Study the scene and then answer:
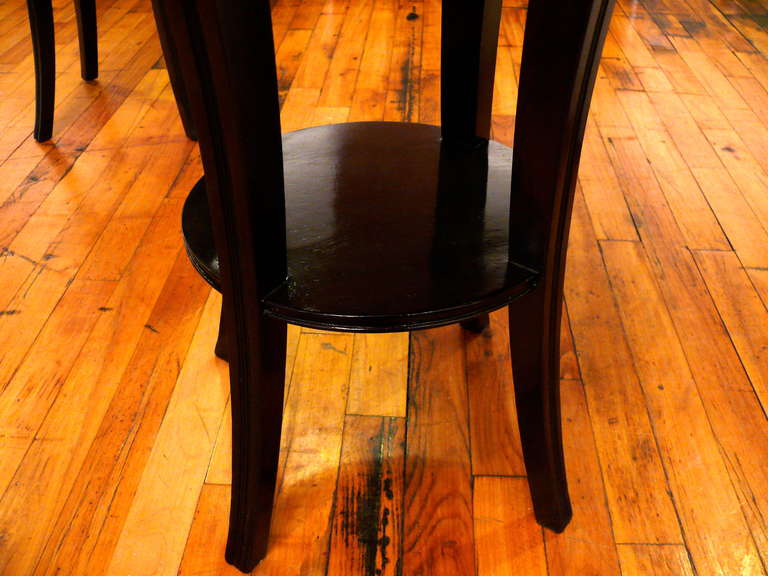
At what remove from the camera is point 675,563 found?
924mm

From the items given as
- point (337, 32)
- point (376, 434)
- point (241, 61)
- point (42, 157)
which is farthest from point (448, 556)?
point (337, 32)

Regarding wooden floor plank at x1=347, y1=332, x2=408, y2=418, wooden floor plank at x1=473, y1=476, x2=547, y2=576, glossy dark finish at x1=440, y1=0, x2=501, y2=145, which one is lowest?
wooden floor plank at x1=347, y1=332, x2=408, y2=418

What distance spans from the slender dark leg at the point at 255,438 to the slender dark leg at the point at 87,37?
1.60 metres

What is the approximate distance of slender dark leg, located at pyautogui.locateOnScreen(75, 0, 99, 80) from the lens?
1.99m

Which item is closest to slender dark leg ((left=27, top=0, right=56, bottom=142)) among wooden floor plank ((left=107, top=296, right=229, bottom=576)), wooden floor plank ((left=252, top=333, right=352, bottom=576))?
wooden floor plank ((left=107, top=296, right=229, bottom=576))

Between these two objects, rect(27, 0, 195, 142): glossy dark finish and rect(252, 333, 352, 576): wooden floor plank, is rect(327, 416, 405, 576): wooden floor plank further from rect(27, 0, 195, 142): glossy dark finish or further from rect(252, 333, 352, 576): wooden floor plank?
rect(27, 0, 195, 142): glossy dark finish

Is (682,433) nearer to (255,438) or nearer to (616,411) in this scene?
(616,411)

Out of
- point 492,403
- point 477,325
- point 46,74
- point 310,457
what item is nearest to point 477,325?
point 477,325

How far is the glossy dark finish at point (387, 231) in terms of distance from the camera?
0.73 metres

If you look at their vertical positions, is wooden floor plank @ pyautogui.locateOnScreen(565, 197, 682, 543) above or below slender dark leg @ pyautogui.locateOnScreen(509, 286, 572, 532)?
below

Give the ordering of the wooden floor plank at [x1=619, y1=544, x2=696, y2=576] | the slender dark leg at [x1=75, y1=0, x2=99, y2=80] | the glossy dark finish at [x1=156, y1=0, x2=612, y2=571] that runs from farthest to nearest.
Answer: the slender dark leg at [x1=75, y1=0, x2=99, y2=80] < the wooden floor plank at [x1=619, y1=544, x2=696, y2=576] < the glossy dark finish at [x1=156, y1=0, x2=612, y2=571]

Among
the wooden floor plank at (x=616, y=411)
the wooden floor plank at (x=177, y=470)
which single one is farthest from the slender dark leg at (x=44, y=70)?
the wooden floor plank at (x=616, y=411)

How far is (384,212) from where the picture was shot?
869mm

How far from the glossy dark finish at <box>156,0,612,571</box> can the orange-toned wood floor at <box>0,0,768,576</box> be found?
0.10 metres
